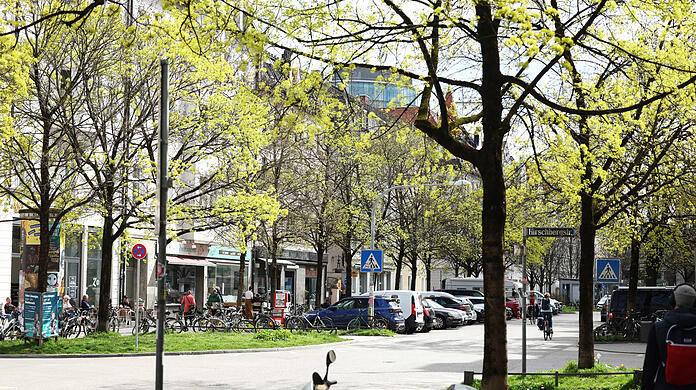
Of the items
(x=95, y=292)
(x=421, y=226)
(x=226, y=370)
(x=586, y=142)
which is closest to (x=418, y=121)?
(x=586, y=142)

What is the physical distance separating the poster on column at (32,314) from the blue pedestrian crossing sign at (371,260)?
42.8ft

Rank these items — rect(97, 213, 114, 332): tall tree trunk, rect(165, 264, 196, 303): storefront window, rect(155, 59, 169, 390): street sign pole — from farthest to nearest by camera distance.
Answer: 1. rect(165, 264, 196, 303): storefront window
2. rect(97, 213, 114, 332): tall tree trunk
3. rect(155, 59, 169, 390): street sign pole

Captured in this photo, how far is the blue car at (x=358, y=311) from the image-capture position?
3459 centimetres

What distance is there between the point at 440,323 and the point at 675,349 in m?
36.3

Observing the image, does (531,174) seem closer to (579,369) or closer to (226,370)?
(579,369)

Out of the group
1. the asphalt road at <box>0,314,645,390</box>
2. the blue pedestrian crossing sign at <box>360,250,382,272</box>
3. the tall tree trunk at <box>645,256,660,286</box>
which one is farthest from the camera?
the tall tree trunk at <box>645,256,660,286</box>

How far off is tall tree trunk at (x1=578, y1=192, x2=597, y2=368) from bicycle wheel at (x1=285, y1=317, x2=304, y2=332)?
54.6 ft

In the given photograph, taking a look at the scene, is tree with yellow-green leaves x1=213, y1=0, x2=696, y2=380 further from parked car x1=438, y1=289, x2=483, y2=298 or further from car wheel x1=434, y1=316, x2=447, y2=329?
parked car x1=438, y1=289, x2=483, y2=298

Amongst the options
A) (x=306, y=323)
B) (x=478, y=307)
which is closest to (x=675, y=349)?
(x=306, y=323)

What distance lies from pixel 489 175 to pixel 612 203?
670cm

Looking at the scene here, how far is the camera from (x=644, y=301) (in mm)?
34594

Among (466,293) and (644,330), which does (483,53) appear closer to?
(644,330)

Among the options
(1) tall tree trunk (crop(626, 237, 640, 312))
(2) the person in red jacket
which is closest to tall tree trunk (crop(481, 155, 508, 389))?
(1) tall tree trunk (crop(626, 237, 640, 312))

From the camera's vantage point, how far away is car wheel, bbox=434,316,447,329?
137ft
